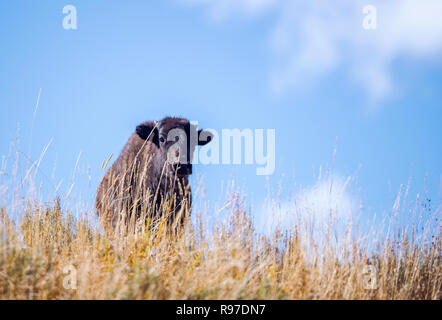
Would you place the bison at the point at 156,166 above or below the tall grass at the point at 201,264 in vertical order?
above

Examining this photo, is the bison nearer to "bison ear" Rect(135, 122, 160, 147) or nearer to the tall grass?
"bison ear" Rect(135, 122, 160, 147)

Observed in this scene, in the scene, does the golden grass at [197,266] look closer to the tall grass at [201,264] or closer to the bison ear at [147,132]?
the tall grass at [201,264]

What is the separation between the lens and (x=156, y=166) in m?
7.67

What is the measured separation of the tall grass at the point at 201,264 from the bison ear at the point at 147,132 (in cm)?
208

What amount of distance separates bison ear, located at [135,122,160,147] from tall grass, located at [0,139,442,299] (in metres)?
2.08

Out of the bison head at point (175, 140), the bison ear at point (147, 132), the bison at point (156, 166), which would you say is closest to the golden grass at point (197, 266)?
the bison at point (156, 166)

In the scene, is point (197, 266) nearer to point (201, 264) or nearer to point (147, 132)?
point (201, 264)

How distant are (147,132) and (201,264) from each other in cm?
399

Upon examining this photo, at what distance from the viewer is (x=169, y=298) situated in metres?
3.90

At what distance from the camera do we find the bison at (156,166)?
7.08 metres

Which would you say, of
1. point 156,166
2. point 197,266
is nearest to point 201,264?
point 197,266
